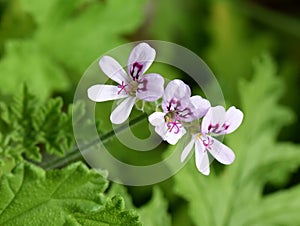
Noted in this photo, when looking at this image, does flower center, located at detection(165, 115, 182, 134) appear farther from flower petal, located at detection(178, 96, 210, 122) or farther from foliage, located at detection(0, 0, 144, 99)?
foliage, located at detection(0, 0, 144, 99)

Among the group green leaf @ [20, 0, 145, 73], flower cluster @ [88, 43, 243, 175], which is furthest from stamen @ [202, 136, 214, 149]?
green leaf @ [20, 0, 145, 73]

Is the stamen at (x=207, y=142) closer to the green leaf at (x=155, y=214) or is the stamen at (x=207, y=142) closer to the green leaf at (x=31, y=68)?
the green leaf at (x=155, y=214)

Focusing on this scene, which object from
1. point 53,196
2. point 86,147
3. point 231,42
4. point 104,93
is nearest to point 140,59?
point 104,93

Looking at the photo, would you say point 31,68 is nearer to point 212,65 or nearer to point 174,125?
point 212,65

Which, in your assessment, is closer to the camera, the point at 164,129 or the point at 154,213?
the point at 164,129

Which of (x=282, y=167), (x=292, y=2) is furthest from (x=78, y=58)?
(x=292, y=2)

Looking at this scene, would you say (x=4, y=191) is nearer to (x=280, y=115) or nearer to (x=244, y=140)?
(x=244, y=140)

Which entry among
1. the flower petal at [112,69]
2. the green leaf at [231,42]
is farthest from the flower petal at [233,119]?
the green leaf at [231,42]
